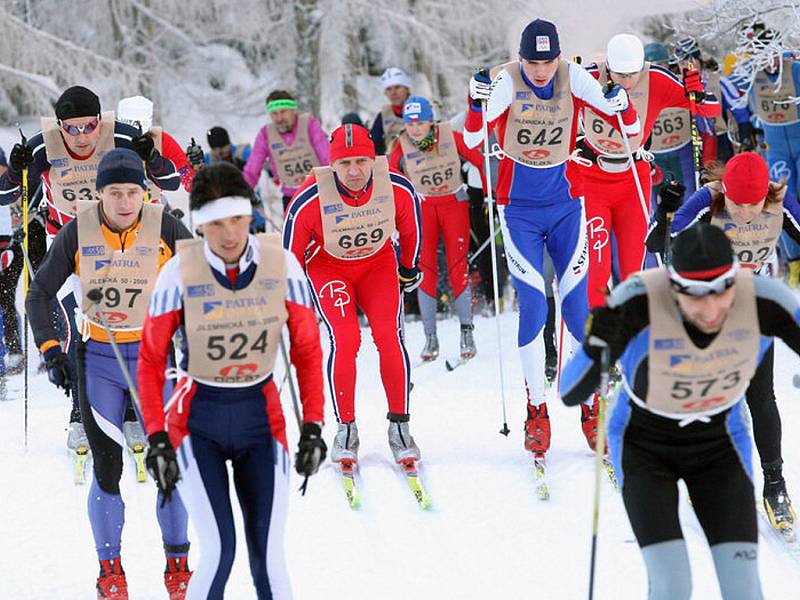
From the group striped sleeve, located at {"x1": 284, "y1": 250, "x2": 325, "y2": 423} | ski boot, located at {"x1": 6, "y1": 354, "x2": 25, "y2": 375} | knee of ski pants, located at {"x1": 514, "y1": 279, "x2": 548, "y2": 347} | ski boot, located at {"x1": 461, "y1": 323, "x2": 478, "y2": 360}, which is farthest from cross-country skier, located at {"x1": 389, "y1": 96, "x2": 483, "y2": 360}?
striped sleeve, located at {"x1": 284, "y1": 250, "x2": 325, "y2": 423}

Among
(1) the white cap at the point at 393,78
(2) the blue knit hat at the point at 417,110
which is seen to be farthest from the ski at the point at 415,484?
(1) the white cap at the point at 393,78

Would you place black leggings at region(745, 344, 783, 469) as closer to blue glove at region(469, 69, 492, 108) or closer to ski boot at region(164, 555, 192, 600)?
blue glove at region(469, 69, 492, 108)

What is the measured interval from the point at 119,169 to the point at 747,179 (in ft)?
9.39

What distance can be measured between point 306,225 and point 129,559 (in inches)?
80.7

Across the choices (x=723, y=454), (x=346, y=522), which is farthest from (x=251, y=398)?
(x=346, y=522)

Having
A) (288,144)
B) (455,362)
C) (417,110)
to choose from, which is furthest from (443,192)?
(288,144)

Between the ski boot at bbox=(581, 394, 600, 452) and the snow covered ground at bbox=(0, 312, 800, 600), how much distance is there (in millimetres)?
142

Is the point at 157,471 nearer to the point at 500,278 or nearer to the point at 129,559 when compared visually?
the point at 129,559

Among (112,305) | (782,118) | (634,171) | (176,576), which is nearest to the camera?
(176,576)

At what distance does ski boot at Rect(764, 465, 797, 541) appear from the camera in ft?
17.5

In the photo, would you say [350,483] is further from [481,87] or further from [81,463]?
[481,87]

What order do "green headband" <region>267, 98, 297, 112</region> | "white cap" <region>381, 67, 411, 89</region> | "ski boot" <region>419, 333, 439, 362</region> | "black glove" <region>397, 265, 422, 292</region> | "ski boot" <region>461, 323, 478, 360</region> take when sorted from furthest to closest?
"white cap" <region>381, 67, 411, 89</region>
"green headband" <region>267, 98, 297, 112</region>
"ski boot" <region>419, 333, 439, 362</region>
"ski boot" <region>461, 323, 478, 360</region>
"black glove" <region>397, 265, 422, 292</region>

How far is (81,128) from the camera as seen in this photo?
21.0 feet

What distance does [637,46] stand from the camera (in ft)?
23.5
